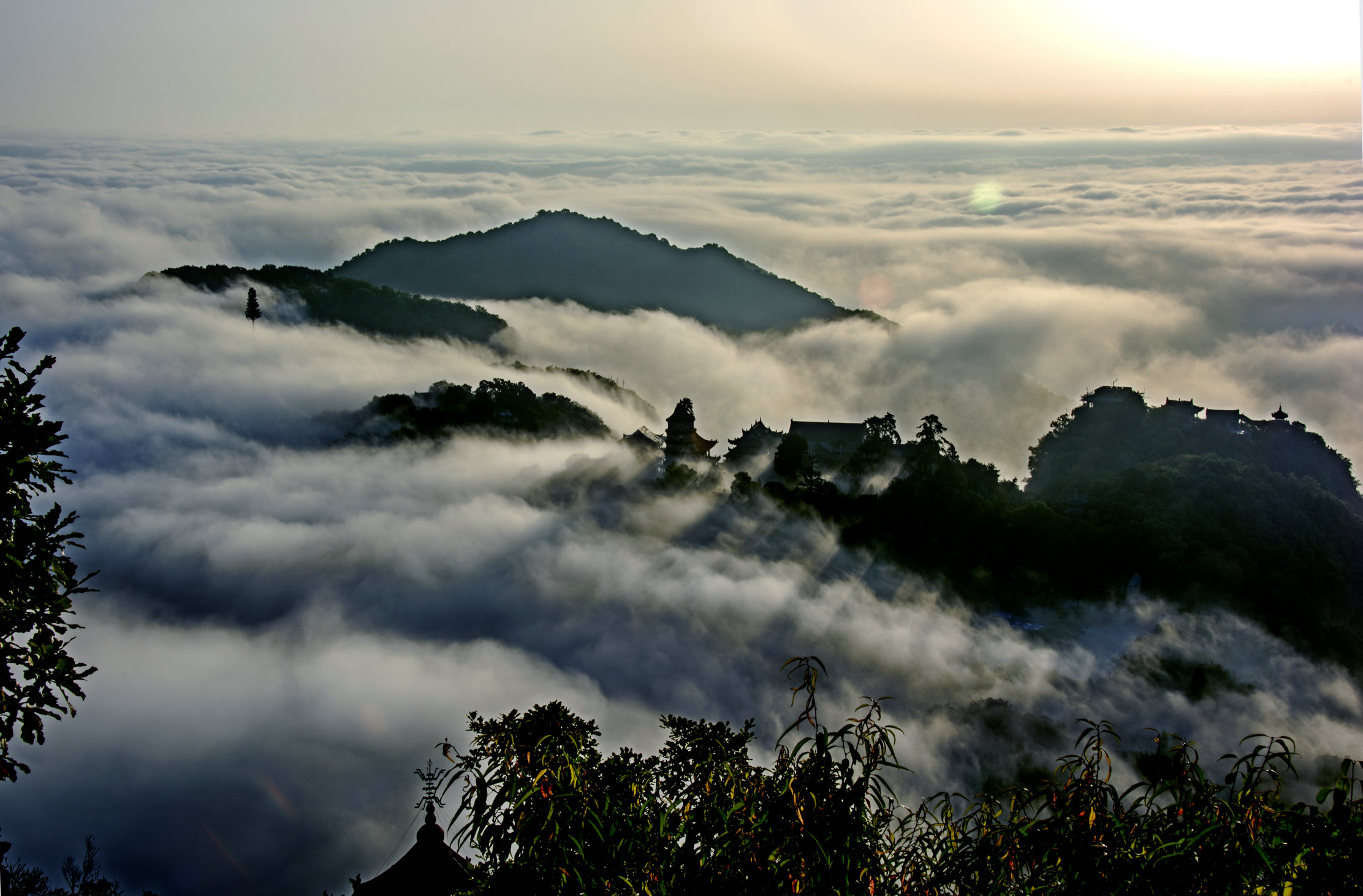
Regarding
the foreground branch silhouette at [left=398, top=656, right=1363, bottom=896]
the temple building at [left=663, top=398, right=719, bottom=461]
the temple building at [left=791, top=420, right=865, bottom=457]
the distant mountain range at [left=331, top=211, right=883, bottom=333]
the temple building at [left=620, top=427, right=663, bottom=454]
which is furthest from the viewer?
the distant mountain range at [left=331, top=211, right=883, bottom=333]

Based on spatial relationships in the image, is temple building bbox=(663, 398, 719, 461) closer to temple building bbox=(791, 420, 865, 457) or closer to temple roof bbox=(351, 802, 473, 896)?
temple building bbox=(791, 420, 865, 457)

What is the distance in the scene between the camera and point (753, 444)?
59.5 m

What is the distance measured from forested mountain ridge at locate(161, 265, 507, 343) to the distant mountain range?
25.0m

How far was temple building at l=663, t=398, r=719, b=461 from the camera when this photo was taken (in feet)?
188

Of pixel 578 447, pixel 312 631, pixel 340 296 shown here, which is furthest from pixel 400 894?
pixel 340 296

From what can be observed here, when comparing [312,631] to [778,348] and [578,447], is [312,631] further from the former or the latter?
[778,348]

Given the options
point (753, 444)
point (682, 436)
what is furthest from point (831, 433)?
point (682, 436)

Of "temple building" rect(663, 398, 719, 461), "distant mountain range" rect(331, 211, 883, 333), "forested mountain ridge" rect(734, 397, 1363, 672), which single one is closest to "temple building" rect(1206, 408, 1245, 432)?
"forested mountain ridge" rect(734, 397, 1363, 672)

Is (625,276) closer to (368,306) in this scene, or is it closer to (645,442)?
(368,306)

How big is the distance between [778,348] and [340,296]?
72886mm

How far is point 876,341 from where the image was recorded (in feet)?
522

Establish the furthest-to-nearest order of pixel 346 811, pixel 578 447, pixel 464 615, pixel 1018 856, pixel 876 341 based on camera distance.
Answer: pixel 876 341, pixel 578 447, pixel 464 615, pixel 346 811, pixel 1018 856

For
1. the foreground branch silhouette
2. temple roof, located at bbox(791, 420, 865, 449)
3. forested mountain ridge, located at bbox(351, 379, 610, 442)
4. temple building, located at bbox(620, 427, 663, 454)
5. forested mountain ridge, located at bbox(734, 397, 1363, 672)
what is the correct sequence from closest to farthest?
the foreground branch silhouette < forested mountain ridge, located at bbox(734, 397, 1363, 672) < temple roof, located at bbox(791, 420, 865, 449) < temple building, located at bbox(620, 427, 663, 454) < forested mountain ridge, located at bbox(351, 379, 610, 442)

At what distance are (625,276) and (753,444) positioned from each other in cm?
11051
